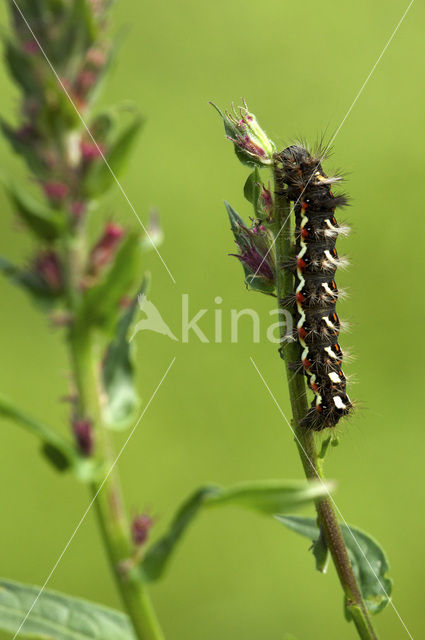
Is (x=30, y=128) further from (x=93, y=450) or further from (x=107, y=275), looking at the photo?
(x=93, y=450)

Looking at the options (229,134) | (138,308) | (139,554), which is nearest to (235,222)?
(229,134)

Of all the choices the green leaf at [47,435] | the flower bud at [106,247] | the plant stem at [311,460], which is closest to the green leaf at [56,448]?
the green leaf at [47,435]

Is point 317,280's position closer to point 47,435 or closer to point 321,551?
point 321,551

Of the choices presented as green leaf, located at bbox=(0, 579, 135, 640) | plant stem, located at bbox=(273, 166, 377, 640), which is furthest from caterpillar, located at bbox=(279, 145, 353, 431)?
green leaf, located at bbox=(0, 579, 135, 640)

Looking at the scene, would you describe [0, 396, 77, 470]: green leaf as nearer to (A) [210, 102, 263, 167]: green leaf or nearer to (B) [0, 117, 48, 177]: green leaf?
(B) [0, 117, 48, 177]: green leaf

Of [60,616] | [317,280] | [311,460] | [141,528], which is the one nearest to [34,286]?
[141,528]

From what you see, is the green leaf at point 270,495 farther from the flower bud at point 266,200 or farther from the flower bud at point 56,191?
the flower bud at point 266,200
